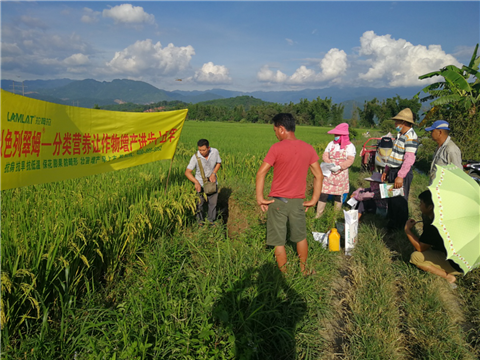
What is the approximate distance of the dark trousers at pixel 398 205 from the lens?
442 cm

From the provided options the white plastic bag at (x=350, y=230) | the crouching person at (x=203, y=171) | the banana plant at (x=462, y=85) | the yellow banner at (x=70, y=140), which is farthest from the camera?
the banana plant at (x=462, y=85)

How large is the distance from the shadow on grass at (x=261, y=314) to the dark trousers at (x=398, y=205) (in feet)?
8.60

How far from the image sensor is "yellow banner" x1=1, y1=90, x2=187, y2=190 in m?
2.30

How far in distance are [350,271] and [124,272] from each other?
2681 mm

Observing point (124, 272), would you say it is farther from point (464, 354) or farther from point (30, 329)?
point (464, 354)

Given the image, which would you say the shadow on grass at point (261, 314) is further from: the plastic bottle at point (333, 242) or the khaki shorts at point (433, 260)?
the khaki shorts at point (433, 260)

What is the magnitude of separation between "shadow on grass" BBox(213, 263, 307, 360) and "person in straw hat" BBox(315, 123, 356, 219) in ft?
7.95

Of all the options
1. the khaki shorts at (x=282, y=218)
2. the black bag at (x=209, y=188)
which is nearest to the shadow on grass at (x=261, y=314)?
the khaki shorts at (x=282, y=218)

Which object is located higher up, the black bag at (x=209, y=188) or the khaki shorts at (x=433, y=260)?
the black bag at (x=209, y=188)

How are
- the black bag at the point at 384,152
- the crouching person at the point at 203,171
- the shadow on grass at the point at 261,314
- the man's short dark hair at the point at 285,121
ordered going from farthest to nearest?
the black bag at the point at 384,152, the crouching person at the point at 203,171, the man's short dark hair at the point at 285,121, the shadow on grass at the point at 261,314

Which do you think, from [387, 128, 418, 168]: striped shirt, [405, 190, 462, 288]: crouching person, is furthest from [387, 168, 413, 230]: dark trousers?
[405, 190, 462, 288]: crouching person

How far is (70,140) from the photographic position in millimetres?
2896

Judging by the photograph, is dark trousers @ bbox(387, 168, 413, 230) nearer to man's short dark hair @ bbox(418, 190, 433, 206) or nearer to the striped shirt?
the striped shirt

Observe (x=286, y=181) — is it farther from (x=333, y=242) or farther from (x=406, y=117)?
(x=406, y=117)
